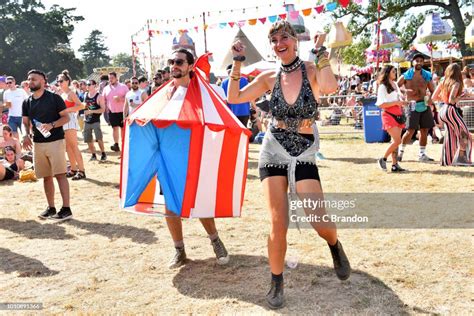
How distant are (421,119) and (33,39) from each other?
192 feet

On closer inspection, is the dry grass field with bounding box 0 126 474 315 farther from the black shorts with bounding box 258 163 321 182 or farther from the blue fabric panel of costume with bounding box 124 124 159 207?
the black shorts with bounding box 258 163 321 182

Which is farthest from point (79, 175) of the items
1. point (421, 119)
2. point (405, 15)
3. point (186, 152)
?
point (405, 15)

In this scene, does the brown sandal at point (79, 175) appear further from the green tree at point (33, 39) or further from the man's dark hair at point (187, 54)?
the green tree at point (33, 39)

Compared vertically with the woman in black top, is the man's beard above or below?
above

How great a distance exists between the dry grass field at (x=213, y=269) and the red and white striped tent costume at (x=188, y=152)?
0.60m

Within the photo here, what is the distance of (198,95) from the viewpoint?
4180 millimetres

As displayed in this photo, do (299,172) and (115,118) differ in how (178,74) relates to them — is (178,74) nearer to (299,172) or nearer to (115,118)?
(299,172)

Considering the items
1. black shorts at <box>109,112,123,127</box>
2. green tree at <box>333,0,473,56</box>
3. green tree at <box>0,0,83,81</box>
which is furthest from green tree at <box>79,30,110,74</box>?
black shorts at <box>109,112,123,127</box>

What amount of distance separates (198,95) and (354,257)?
2012 millimetres

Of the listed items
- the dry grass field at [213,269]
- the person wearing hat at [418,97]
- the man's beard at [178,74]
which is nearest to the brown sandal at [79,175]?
the dry grass field at [213,269]

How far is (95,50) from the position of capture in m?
103

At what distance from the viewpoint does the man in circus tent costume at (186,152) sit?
13.1 ft

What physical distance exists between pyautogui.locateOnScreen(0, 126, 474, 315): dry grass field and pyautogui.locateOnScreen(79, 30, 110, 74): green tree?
326 feet

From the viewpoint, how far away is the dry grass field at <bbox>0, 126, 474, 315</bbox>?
3.51m
